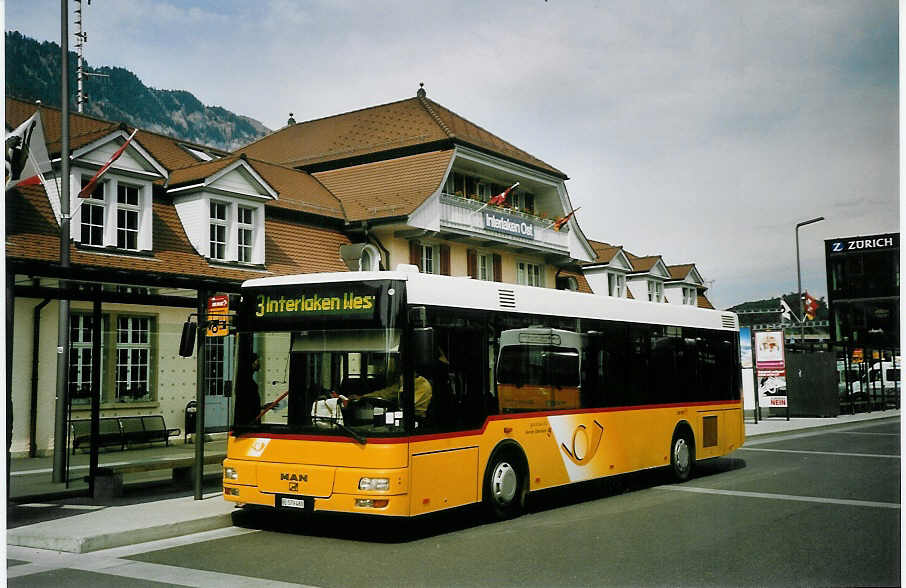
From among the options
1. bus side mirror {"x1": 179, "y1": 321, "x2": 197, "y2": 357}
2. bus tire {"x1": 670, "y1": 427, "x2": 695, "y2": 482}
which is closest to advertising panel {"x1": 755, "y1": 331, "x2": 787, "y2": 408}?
bus tire {"x1": 670, "y1": 427, "x2": 695, "y2": 482}

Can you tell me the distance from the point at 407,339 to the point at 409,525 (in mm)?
2363

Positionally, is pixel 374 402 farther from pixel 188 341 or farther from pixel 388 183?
pixel 388 183

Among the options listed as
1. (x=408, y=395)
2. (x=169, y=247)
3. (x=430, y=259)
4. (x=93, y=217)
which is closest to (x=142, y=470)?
(x=408, y=395)

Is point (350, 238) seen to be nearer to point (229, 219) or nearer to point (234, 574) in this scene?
point (229, 219)

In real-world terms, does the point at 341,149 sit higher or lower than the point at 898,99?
higher

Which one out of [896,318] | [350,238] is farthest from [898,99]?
[350,238]

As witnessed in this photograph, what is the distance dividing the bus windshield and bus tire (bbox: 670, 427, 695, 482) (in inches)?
238

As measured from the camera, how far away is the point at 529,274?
3312cm

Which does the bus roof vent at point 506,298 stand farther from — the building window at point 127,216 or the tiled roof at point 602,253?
the tiled roof at point 602,253

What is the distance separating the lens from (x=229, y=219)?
2319 cm

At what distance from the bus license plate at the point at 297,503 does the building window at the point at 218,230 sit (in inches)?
568

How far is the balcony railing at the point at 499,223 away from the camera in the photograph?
95.0 ft

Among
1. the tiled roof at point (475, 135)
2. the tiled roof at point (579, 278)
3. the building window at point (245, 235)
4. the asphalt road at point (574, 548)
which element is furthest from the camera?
the tiled roof at point (579, 278)

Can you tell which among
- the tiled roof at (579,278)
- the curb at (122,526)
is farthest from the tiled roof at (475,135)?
the curb at (122,526)
